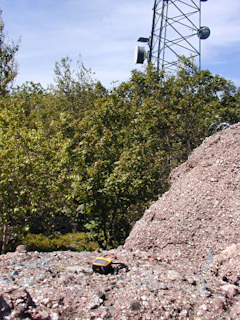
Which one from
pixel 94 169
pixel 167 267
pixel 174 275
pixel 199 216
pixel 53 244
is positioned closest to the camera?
pixel 174 275

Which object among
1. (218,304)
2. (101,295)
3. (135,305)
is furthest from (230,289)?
(101,295)

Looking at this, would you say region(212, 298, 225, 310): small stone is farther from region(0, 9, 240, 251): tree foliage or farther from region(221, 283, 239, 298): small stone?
region(0, 9, 240, 251): tree foliage

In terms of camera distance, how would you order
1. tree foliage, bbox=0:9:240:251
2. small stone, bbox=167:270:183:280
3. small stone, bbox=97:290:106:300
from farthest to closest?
tree foliage, bbox=0:9:240:251
small stone, bbox=167:270:183:280
small stone, bbox=97:290:106:300

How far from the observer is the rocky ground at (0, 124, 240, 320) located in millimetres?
3736

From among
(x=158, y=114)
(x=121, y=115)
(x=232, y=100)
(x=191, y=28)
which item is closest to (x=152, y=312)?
(x=121, y=115)

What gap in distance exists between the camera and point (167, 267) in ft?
16.8

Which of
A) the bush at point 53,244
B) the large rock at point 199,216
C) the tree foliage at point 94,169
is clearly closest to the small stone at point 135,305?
the large rock at point 199,216

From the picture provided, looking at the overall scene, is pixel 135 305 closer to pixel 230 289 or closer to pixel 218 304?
pixel 218 304

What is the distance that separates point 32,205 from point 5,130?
3274mm

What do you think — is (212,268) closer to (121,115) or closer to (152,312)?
(152,312)

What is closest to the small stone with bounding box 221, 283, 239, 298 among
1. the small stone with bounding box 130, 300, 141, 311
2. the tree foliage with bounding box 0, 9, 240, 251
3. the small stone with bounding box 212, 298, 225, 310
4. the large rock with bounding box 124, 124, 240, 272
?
the small stone with bounding box 212, 298, 225, 310

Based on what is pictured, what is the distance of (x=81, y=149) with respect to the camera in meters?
9.59

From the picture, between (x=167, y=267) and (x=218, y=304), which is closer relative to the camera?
(x=218, y=304)

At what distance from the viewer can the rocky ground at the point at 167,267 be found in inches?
147
